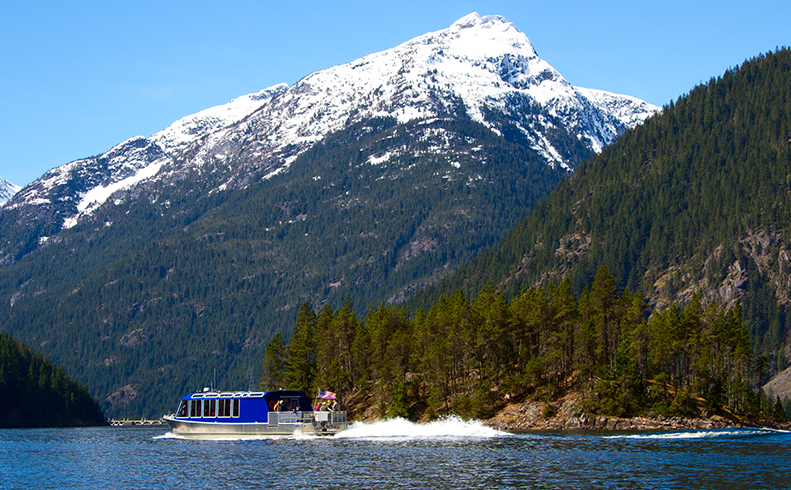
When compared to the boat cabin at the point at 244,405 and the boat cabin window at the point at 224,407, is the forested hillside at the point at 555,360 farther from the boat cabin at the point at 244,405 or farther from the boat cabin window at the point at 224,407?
the boat cabin window at the point at 224,407

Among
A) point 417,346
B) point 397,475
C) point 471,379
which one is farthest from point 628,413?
point 397,475

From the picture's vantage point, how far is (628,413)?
126438 millimetres

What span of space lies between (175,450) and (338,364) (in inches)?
2296

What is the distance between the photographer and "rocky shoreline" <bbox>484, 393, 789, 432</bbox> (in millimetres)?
122562

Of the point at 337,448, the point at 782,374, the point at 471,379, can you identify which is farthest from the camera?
A: the point at 782,374

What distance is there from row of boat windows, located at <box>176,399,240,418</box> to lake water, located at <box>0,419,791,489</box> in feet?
13.5

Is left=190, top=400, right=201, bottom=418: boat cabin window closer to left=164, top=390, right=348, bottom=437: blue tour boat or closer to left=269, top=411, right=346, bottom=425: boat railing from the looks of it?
left=164, top=390, right=348, bottom=437: blue tour boat

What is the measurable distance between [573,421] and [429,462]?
179 ft

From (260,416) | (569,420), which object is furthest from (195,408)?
(569,420)

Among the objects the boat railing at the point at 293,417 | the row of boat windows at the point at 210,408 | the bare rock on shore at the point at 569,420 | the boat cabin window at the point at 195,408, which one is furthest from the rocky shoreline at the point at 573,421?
the boat cabin window at the point at 195,408

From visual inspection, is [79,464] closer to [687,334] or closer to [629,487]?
[629,487]

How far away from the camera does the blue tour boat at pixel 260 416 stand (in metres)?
112

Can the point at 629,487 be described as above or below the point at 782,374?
below

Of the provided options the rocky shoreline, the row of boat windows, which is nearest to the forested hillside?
the rocky shoreline
